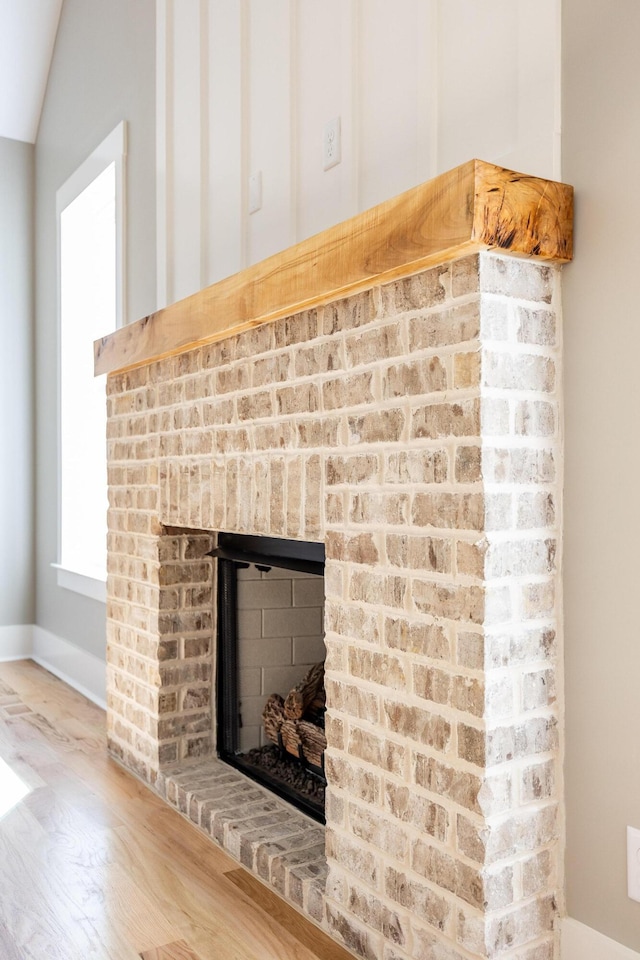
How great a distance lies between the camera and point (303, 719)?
2.49 meters

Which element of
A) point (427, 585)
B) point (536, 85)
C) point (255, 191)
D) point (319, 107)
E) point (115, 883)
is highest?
point (319, 107)

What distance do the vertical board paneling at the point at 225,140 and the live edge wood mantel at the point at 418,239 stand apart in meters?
0.55

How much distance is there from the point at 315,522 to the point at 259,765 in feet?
3.50

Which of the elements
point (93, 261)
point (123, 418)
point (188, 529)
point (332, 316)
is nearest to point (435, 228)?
point (332, 316)

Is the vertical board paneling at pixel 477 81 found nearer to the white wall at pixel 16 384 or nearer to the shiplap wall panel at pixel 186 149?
the shiplap wall panel at pixel 186 149

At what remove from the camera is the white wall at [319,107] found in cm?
164

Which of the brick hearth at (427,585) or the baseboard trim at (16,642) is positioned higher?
the brick hearth at (427,585)

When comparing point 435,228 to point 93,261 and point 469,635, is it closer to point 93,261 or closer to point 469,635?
point 469,635

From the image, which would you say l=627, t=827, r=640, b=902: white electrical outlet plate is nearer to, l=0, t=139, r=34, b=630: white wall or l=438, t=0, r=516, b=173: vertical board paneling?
l=438, t=0, r=516, b=173: vertical board paneling

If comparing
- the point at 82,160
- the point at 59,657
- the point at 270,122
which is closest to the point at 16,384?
the point at 82,160

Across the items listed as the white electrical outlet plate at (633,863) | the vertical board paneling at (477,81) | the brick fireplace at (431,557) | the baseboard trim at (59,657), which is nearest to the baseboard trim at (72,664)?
the baseboard trim at (59,657)

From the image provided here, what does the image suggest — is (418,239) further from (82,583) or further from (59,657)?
(59,657)

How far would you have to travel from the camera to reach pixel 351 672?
70.6 inches

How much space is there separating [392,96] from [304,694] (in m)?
1.65
